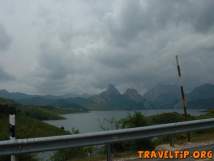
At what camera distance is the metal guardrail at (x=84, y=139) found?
5500 mm

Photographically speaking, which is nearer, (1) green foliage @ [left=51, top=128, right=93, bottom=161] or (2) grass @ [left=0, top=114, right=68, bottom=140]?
(1) green foliage @ [left=51, top=128, right=93, bottom=161]

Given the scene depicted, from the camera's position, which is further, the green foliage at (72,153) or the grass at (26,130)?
the grass at (26,130)

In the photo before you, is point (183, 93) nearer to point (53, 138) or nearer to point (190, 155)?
point (190, 155)

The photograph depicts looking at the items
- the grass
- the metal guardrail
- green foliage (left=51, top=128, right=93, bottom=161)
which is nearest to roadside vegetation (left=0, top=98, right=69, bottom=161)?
the grass

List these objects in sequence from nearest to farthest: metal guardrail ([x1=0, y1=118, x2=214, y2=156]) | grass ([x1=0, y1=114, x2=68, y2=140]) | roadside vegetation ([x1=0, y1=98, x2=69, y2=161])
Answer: metal guardrail ([x1=0, y1=118, x2=214, y2=156]) < roadside vegetation ([x1=0, y1=98, x2=69, y2=161]) < grass ([x1=0, y1=114, x2=68, y2=140])

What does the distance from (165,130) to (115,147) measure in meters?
3.64

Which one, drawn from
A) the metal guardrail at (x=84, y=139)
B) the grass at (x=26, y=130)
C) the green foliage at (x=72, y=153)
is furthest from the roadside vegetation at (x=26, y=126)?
the metal guardrail at (x=84, y=139)

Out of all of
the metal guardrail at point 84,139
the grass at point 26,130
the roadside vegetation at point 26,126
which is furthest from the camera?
the grass at point 26,130

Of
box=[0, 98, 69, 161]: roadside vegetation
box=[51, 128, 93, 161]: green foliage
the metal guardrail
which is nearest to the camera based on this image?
the metal guardrail

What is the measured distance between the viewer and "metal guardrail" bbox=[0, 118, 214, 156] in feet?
18.0

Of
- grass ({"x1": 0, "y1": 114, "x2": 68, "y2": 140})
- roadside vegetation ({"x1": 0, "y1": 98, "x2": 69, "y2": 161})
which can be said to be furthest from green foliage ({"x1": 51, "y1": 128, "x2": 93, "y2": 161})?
grass ({"x1": 0, "y1": 114, "x2": 68, "y2": 140})

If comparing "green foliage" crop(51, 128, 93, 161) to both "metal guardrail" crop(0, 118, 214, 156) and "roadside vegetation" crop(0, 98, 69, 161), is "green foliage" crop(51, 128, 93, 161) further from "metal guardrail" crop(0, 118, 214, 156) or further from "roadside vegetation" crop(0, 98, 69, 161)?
"metal guardrail" crop(0, 118, 214, 156)

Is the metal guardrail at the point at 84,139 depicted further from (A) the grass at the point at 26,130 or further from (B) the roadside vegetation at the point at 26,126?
(A) the grass at the point at 26,130

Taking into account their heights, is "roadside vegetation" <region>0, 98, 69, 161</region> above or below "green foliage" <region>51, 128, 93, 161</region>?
above
